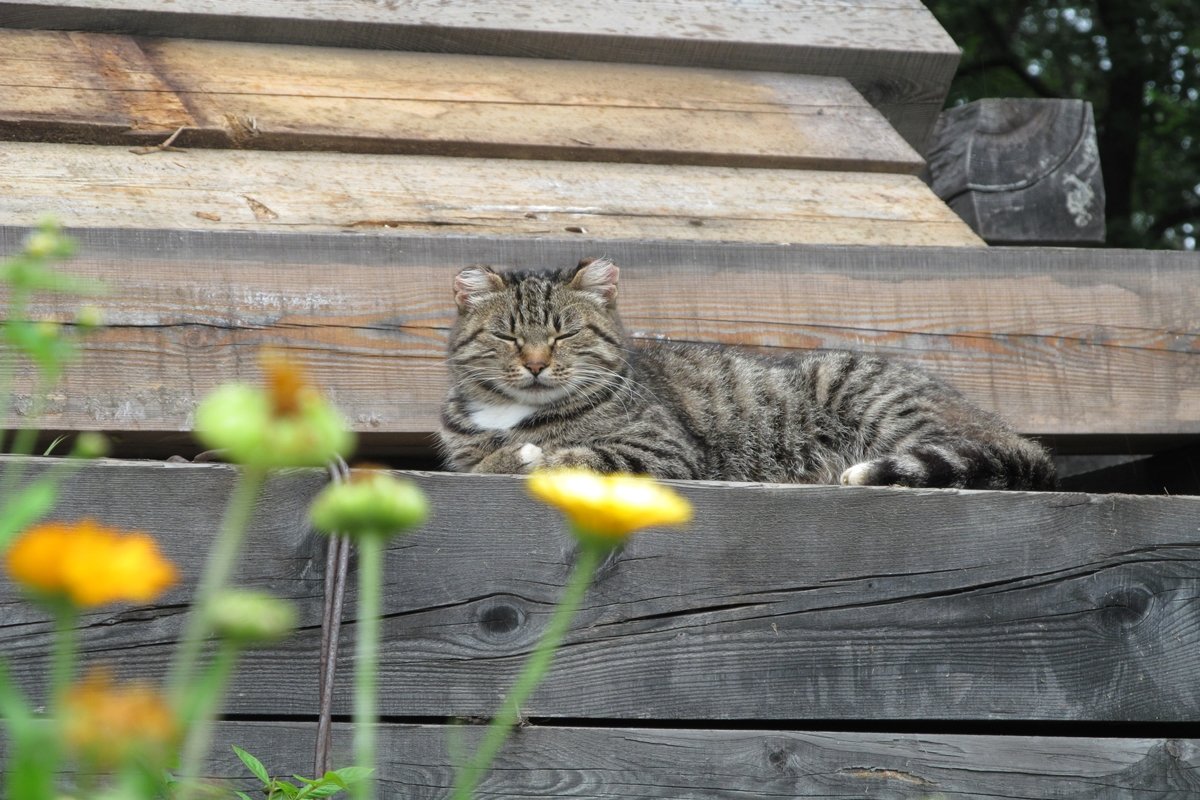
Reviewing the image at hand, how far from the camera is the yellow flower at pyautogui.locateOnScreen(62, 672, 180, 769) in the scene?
465mm

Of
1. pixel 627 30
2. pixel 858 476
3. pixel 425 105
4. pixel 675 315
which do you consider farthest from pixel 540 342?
pixel 858 476

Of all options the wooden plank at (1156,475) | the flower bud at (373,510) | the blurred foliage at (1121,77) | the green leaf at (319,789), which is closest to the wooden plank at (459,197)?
the wooden plank at (1156,475)

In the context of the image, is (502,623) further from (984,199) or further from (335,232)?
(984,199)

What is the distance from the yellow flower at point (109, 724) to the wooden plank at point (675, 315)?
2.48 m

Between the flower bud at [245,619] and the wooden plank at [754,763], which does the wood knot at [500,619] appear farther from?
the flower bud at [245,619]

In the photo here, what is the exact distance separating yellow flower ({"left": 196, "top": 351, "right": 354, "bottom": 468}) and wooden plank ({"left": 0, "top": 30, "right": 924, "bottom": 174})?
2.96 m

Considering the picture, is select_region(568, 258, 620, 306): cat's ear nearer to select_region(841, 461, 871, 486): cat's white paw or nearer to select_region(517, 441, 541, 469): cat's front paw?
select_region(517, 441, 541, 469): cat's front paw

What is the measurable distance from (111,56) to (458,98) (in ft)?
3.14

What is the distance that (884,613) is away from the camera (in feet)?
7.57

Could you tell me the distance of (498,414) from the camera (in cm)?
386

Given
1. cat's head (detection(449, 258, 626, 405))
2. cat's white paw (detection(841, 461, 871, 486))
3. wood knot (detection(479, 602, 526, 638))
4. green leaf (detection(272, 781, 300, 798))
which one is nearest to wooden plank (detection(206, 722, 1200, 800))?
wood knot (detection(479, 602, 526, 638))

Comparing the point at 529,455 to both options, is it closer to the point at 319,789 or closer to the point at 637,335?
the point at 637,335

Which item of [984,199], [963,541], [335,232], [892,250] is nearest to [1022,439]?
[892,250]

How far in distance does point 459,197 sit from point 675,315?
673 millimetres
